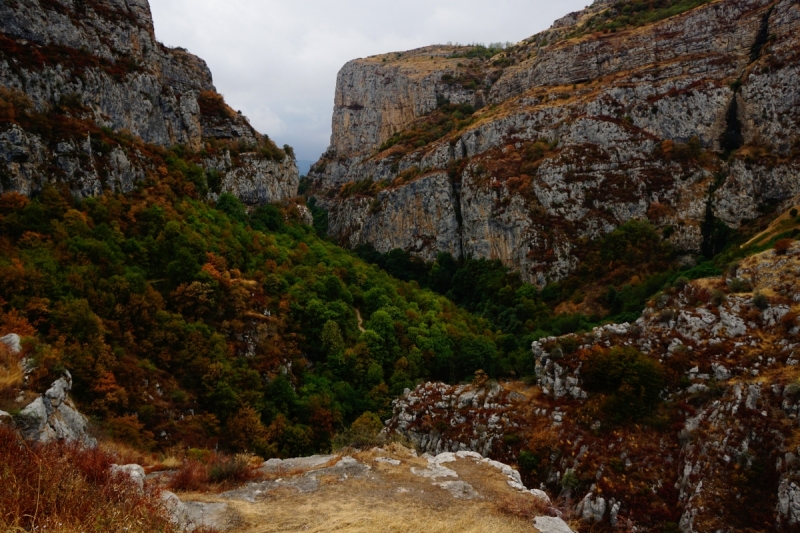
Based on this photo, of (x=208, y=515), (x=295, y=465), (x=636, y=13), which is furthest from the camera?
(x=636, y=13)

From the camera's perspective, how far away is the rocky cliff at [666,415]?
15.1 metres

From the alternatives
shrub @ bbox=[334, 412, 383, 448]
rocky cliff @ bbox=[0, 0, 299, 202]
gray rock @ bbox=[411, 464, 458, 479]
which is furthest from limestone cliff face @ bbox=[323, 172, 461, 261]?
gray rock @ bbox=[411, 464, 458, 479]

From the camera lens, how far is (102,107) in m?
33.0

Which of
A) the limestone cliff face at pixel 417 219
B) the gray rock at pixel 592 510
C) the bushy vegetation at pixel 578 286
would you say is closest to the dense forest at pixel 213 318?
the bushy vegetation at pixel 578 286

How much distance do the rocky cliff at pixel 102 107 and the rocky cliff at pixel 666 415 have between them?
23.9 metres

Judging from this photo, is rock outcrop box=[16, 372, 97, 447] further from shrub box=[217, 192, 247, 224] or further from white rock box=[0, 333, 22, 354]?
shrub box=[217, 192, 247, 224]

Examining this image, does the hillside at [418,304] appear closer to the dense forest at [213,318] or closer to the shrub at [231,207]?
the dense forest at [213,318]

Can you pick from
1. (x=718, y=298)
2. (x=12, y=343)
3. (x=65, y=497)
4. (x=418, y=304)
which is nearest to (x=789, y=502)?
(x=718, y=298)

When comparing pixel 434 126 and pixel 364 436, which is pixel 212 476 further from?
pixel 434 126

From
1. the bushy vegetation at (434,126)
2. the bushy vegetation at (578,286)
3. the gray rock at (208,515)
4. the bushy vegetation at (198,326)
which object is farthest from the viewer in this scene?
the bushy vegetation at (434,126)

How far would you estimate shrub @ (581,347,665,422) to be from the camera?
19234mm

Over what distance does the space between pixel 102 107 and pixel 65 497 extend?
116ft

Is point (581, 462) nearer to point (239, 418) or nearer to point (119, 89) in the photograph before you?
point (239, 418)

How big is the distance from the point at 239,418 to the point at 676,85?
61.4 metres
